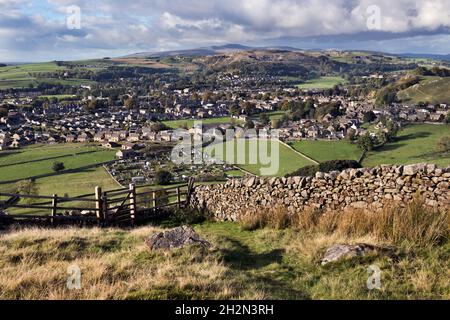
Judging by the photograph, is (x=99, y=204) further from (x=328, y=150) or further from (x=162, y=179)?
(x=328, y=150)

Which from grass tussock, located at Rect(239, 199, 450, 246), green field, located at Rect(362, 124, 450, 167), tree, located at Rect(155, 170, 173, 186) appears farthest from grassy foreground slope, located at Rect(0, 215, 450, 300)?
green field, located at Rect(362, 124, 450, 167)

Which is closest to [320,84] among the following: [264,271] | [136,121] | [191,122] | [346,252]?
[191,122]

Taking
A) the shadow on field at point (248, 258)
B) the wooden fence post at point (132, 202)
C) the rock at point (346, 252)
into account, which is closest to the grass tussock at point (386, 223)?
the rock at point (346, 252)

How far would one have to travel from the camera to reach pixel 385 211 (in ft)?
26.6

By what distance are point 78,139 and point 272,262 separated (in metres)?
75.8

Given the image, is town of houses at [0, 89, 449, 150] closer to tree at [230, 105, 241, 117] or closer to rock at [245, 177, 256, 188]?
tree at [230, 105, 241, 117]

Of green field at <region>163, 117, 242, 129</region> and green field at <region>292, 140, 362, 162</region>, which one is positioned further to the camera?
green field at <region>163, 117, 242, 129</region>

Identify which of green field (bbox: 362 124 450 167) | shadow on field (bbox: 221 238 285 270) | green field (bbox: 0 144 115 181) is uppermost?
shadow on field (bbox: 221 238 285 270)

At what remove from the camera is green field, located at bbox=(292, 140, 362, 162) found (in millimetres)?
51500

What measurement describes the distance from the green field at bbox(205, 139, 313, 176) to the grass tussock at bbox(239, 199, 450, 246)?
104 feet

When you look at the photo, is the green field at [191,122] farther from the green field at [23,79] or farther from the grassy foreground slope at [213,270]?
the green field at [23,79]

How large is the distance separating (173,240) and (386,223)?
4.28m

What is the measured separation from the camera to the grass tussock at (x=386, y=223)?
719cm
